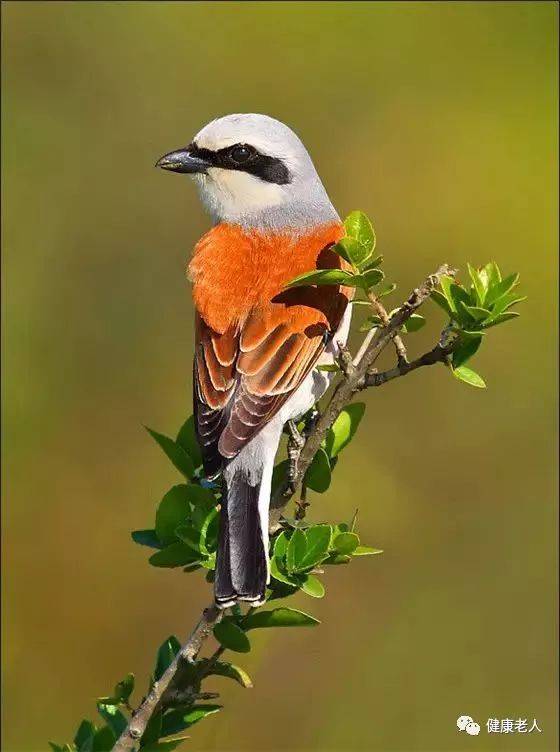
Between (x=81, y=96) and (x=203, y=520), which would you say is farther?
(x=81, y=96)

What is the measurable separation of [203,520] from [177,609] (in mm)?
1921

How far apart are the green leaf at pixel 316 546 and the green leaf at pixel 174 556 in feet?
0.76

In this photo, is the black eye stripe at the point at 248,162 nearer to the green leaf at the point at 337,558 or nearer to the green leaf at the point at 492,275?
A: the green leaf at the point at 492,275

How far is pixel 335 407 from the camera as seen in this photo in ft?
6.23

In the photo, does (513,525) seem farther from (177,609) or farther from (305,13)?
(305,13)

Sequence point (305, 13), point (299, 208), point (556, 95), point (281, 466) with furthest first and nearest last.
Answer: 1. point (305, 13)
2. point (556, 95)
3. point (299, 208)
4. point (281, 466)

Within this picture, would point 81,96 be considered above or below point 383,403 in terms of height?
above

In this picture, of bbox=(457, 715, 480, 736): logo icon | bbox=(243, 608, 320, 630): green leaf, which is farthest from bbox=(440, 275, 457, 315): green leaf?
→ bbox=(457, 715, 480, 736): logo icon

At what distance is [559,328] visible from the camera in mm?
4324

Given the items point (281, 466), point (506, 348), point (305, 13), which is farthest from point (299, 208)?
point (305, 13)

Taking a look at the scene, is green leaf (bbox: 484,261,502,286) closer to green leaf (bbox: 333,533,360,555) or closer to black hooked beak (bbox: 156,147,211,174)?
green leaf (bbox: 333,533,360,555)

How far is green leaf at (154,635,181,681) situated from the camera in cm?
196

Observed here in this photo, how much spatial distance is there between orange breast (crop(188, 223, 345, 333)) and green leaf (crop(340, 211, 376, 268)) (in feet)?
1.92

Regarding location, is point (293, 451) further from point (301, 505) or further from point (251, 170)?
A: point (251, 170)
